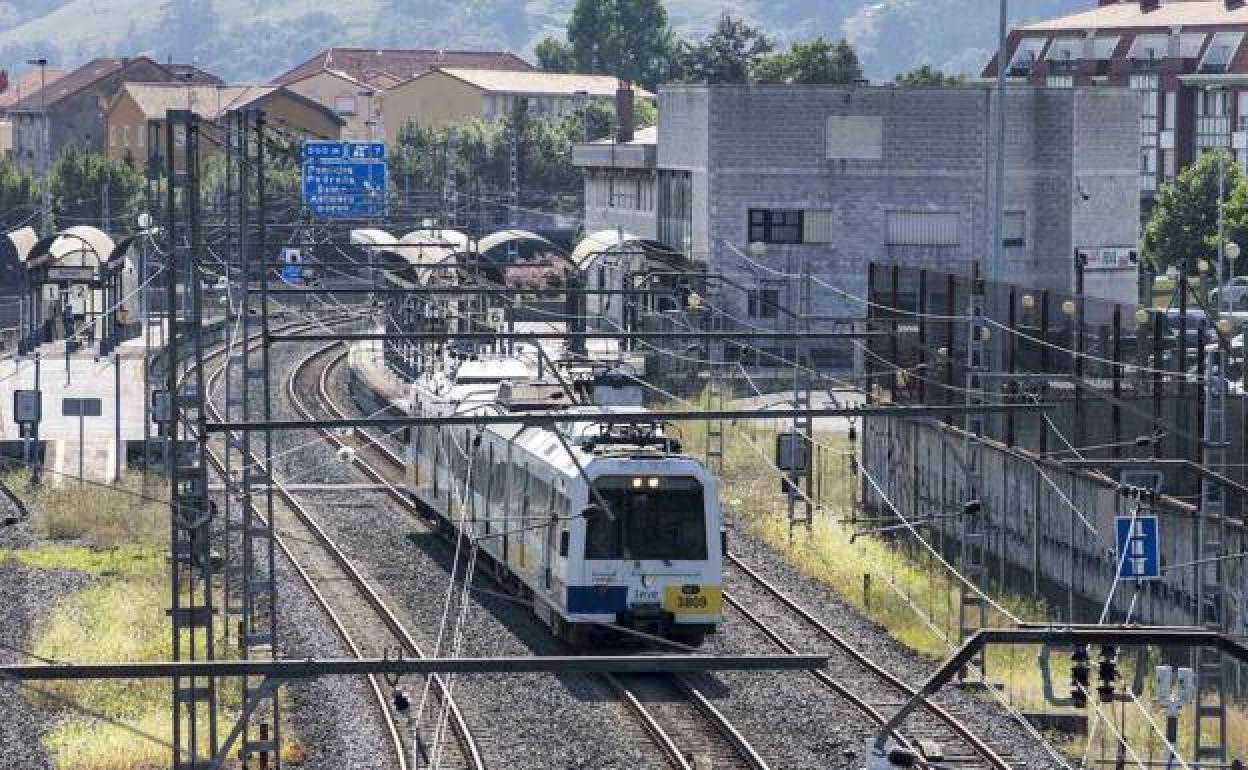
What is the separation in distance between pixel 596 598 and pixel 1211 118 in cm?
7154

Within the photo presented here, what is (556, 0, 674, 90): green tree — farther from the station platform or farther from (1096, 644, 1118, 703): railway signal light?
(1096, 644, 1118, 703): railway signal light

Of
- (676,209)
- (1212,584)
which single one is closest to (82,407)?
(1212,584)

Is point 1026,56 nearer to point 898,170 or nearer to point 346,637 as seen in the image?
point 898,170

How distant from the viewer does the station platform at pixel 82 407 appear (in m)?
41.8

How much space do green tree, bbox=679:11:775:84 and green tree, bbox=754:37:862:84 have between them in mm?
9684

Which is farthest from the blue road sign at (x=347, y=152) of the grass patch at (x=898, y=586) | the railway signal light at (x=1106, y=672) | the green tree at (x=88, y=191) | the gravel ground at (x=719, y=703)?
the railway signal light at (x=1106, y=672)

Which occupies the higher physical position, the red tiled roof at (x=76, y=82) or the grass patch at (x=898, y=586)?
the red tiled roof at (x=76, y=82)

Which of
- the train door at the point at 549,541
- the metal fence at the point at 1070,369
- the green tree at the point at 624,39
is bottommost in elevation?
the train door at the point at 549,541

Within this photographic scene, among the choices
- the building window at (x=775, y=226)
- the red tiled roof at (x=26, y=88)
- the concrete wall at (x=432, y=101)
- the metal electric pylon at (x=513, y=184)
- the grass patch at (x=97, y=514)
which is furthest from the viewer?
the red tiled roof at (x=26, y=88)

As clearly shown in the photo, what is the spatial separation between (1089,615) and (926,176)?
29887mm

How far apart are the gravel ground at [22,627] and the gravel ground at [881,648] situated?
7084mm

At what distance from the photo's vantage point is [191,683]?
17.8m

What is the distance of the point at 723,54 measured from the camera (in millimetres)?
114875

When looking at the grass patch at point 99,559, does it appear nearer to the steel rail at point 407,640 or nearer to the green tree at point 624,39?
→ the steel rail at point 407,640
